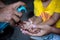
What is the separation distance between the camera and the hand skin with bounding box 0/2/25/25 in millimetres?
909

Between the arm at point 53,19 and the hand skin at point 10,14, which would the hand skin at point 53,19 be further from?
the hand skin at point 10,14

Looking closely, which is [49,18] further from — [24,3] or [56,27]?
[24,3]

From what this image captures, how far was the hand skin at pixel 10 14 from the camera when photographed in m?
0.91

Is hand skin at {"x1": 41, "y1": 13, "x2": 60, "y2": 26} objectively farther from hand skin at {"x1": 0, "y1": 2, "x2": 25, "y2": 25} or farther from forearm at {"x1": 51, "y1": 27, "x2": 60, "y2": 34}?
hand skin at {"x1": 0, "y1": 2, "x2": 25, "y2": 25}

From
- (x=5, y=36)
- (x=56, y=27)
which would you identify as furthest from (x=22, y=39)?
(x=56, y=27)

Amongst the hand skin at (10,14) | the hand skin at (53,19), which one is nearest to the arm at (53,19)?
the hand skin at (53,19)

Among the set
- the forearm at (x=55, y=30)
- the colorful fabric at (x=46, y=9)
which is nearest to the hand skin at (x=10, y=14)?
the colorful fabric at (x=46, y=9)

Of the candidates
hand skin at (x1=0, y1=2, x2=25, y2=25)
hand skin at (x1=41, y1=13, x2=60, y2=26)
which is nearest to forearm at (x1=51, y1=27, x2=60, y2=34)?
hand skin at (x1=41, y1=13, x2=60, y2=26)

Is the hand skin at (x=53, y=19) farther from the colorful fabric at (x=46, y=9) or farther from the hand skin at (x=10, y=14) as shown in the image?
the hand skin at (x=10, y=14)

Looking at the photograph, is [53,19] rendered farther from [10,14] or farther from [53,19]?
[10,14]

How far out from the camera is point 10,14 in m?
0.95

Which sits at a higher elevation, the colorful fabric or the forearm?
the colorful fabric

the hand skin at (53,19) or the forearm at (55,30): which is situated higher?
the hand skin at (53,19)

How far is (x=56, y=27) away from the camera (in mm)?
883
